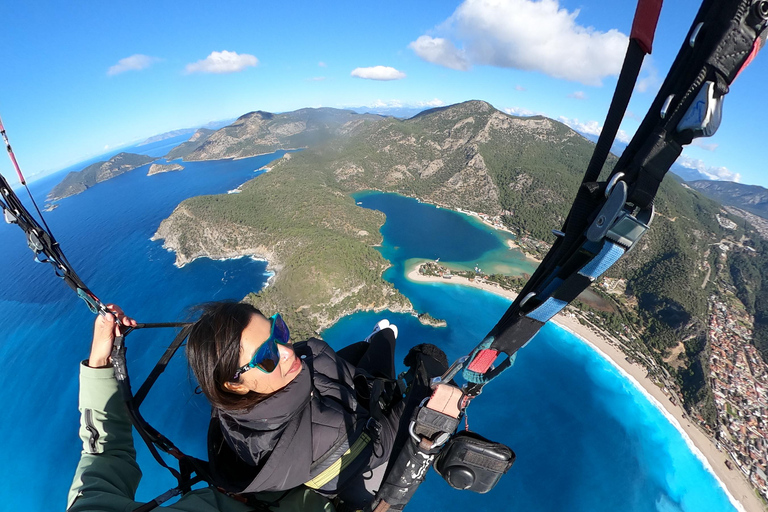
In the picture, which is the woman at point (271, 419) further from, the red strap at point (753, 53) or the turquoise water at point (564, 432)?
the turquoise water at point (564, 432)

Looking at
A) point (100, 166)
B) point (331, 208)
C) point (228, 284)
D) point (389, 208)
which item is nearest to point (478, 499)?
point (228, 284)

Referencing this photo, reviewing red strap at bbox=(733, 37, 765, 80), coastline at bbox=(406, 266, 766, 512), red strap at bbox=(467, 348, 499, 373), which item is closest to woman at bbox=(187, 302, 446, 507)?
red strap at bbox=(467, 348, 499, 373)

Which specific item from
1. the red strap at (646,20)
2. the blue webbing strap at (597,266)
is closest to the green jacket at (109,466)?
the blue webbing strap at (597,266)

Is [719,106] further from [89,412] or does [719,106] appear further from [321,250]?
[321,250]

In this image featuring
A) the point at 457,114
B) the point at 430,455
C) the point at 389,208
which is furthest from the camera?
the point at 457,114

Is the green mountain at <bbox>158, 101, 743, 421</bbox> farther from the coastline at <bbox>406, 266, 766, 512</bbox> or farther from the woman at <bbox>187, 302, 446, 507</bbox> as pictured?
the woman at <bbox>187, 302, 446, 507</bbox>

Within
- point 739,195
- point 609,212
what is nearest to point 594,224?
point 609,212
